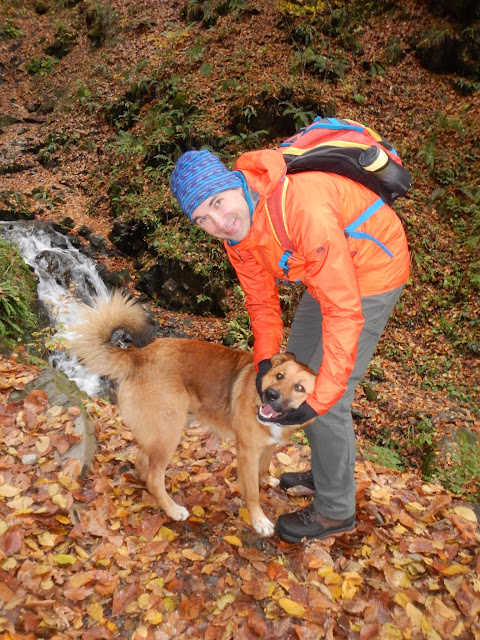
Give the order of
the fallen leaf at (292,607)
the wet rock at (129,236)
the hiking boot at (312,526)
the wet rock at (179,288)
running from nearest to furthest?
the fallen leaf at (292,607)
the hiking boot at (312,526)
the wet rock at (179,288)
the wet rock at (129,236)

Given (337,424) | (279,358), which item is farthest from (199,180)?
(337,424)

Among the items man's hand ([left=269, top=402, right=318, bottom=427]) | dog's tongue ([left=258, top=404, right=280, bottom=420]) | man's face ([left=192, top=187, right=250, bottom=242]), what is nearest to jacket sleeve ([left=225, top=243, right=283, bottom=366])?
dog's tongue ([left=258, top=404, right=280, bottom=420])

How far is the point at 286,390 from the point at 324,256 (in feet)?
3.38

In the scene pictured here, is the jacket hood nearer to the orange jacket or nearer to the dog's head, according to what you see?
the orange jacket

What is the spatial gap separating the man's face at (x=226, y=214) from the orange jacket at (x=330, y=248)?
7 centimetres

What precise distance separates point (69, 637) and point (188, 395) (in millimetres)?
1707

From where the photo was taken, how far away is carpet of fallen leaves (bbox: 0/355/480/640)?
2.46 meters

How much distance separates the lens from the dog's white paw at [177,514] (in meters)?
3.35

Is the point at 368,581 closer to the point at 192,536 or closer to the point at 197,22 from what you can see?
the point at 192,536

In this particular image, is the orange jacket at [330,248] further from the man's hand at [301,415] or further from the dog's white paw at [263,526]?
the dog's white paw at [263,526]

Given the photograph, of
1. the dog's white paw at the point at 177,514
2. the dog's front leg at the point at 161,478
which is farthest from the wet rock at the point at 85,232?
the dog's white paw at the point at 177,514

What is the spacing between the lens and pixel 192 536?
3.21m

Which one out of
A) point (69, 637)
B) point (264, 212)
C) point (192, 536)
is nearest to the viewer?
point (69, 637)

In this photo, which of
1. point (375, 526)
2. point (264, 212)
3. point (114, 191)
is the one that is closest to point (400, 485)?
point (375, 526)
